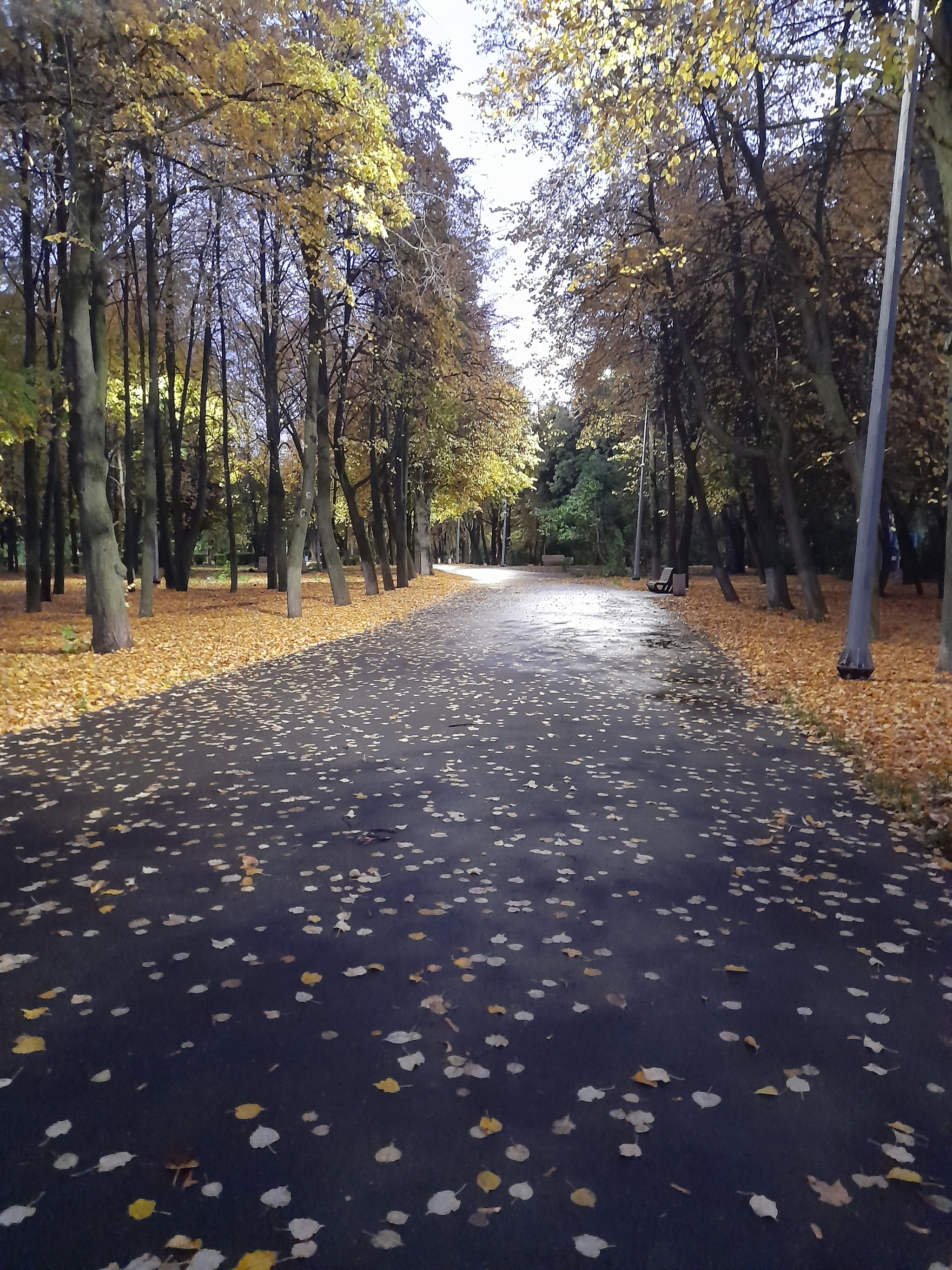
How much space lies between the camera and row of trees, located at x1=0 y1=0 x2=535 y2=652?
11.3 metres

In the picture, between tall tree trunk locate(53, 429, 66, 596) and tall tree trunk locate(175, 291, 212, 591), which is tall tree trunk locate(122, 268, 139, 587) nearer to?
tall tree trunk locate(175, 291, 212, 591)

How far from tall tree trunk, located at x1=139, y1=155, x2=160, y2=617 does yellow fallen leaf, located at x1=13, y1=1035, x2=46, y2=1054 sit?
1747 cm

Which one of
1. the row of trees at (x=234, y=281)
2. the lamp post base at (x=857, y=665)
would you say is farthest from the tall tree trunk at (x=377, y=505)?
the lamp post base at (x=857, y=665)

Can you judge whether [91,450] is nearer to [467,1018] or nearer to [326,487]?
[326,487]

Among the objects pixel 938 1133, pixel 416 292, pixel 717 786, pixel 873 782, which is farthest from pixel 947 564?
pixel 416 292

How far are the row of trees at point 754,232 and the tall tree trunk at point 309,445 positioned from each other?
4898 mm

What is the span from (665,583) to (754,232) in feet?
47.3

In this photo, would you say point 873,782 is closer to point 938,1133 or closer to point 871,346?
point 938,1133

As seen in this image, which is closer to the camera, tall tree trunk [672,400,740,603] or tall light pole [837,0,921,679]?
tall light pole [837,0,921,679]

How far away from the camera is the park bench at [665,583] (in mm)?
31341

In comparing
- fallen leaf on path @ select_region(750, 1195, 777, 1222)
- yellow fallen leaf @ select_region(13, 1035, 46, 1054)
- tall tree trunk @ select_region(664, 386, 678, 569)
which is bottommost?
yellow fallen leaf @ select_region(13, 1035, 46, 1054)

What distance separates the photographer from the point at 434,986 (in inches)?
150

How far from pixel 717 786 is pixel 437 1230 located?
4.88m

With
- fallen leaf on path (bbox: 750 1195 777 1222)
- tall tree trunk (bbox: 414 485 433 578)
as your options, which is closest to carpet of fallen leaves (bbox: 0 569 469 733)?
fallen leaf on path (bbox: 750 1195 777 1222)
